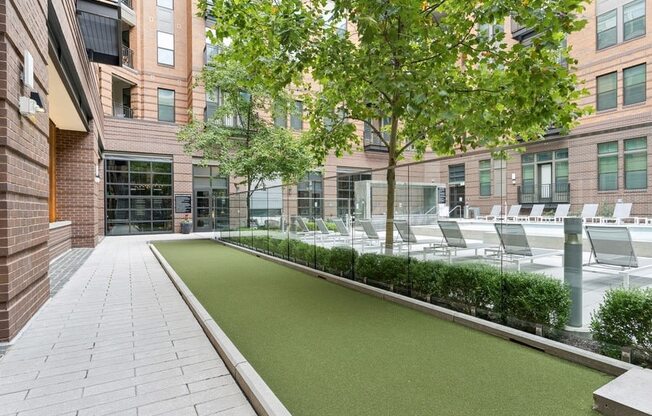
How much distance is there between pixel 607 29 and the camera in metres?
20.0

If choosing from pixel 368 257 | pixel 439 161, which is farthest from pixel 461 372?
pixel 368 257

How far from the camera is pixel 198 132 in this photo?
17234mm

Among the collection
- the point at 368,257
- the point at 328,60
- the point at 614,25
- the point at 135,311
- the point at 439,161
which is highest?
the point at 614,25

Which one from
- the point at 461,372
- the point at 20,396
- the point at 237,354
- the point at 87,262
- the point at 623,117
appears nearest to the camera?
the point at 20,396

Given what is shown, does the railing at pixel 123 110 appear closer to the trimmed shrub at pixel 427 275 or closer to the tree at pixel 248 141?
the tree at pixel 248 141

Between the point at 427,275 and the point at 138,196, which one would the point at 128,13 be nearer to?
the point at 138,196

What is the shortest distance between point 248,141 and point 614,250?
1501 centimetres

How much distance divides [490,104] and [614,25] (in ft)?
64.6

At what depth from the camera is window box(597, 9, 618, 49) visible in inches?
771

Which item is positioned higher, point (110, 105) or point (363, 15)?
point (110, 105)

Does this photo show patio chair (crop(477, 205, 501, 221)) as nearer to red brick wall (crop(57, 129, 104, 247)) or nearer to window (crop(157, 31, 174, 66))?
red brick wall (crop(57, 129, 104, 247))

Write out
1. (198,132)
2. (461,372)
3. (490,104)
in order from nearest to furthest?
(461,372) → (490,104) → (198,132)

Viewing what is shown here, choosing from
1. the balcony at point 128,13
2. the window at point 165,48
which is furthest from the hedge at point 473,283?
the window at point 165,48

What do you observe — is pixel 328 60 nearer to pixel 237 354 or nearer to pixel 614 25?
pixel 237 354
